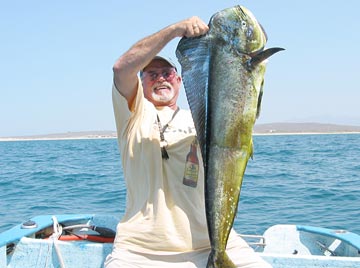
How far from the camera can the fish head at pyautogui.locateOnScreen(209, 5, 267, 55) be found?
2.70 m

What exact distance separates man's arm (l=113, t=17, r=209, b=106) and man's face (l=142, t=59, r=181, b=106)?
1.79ft

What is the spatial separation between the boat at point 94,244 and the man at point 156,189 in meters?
1.00

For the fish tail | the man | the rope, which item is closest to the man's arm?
the man

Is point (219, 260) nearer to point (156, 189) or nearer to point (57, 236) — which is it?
point (156, 189)

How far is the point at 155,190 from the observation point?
3.77m

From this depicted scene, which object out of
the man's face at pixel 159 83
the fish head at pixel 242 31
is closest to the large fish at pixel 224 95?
the fish head at pixel 242 31

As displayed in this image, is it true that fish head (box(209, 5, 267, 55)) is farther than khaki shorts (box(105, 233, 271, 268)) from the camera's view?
No

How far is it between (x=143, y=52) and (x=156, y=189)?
1.09 meters

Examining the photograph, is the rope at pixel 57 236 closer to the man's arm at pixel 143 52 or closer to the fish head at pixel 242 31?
the man's arm at pixel 143 52

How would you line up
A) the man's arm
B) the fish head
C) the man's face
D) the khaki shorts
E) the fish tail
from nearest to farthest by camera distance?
the fish head → the man's arm → the fish tail → the khaki shorts → the man's face

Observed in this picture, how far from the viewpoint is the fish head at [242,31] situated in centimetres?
270

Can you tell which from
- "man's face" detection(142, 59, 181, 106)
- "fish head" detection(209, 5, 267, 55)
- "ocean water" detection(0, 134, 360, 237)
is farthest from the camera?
"ocean water" detection(0, 134, 360, 237)

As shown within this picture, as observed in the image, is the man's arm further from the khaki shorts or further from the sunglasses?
the khaki shorts

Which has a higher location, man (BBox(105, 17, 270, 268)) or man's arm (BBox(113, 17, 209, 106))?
man's arm (BBox(113, 17, 209, 106))
